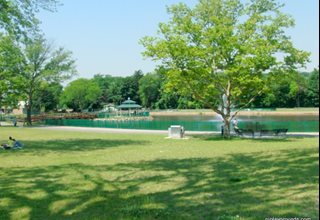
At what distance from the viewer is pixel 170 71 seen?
26906 millimetres

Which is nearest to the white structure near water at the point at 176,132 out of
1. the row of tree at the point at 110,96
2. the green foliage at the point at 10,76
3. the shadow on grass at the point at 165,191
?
the shadow on grass at the point at 165,191

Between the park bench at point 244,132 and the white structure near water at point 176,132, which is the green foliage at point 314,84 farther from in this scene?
the white structure near water at point 176,132

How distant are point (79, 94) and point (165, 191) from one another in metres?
103

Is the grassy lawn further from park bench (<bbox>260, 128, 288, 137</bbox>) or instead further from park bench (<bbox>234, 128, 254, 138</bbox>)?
park bench (<bbox>234, 128, 254, 138</bbox>)

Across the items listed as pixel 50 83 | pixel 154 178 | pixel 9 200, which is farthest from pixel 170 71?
pixel 50 83

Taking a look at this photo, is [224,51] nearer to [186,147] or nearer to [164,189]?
[186,147]

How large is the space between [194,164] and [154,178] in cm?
282

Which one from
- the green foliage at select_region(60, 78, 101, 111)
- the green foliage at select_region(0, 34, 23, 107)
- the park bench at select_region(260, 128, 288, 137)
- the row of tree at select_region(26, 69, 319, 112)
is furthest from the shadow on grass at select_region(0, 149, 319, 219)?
the green foliage at select_region(60, 78, 101, 111)

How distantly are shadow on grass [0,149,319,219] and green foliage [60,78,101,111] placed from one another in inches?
3855

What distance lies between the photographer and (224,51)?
85.7ft

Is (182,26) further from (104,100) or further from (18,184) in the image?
(104,100)

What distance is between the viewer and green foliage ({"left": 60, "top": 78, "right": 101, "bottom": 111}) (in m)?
109

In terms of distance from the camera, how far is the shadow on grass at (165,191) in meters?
6.68

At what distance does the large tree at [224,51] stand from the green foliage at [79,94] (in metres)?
83.2
